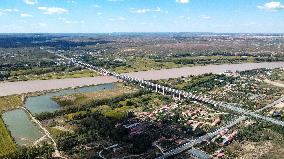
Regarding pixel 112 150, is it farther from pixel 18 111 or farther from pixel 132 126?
pixel 18 111

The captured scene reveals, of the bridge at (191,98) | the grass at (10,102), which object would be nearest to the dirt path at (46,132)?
the grass at (10,102)

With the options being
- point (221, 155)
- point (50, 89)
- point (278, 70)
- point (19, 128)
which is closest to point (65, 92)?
point (50, 89)

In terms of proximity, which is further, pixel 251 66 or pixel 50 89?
pixel 251 66

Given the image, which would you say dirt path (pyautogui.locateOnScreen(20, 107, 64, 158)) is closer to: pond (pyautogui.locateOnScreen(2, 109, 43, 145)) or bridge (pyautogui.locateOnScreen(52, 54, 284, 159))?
pond (pyautogui.locateOnScreen(2, 109, 43, 145))

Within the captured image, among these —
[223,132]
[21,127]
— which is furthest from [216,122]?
[21,127]

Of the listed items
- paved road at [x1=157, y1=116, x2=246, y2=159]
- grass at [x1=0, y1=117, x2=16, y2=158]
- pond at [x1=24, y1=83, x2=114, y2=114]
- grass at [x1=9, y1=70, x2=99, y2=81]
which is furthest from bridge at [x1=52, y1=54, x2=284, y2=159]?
grass at [x1=0, y1=117, x2=16, y2=158]

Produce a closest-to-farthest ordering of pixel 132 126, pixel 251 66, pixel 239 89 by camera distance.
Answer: pixel 132 126 → pixel 239 89 → pixel 251 66
